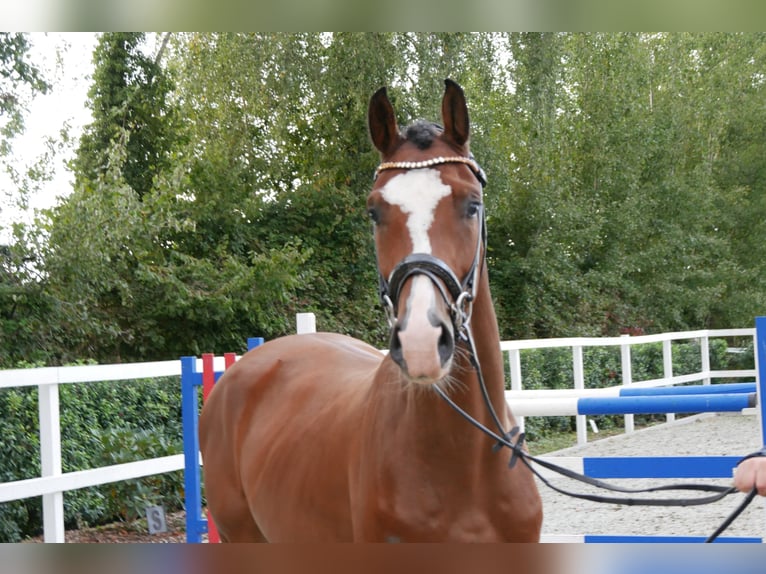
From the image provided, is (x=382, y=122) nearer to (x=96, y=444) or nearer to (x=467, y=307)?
(x=467, y=307)

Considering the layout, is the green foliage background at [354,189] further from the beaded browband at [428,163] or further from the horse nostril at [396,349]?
the horse nostril at [396,349]

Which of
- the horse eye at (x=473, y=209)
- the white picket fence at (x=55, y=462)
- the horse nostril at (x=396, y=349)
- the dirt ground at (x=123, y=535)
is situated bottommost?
the dirt ground at (x=123, y=535)

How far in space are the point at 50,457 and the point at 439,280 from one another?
2.91 m

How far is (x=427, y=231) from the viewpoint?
169cm

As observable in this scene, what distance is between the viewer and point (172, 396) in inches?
233

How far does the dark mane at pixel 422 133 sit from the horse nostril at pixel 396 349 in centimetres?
47

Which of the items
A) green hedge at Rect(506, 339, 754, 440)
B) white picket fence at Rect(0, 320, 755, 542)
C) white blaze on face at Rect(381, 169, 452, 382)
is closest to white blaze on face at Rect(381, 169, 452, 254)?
white blaze on face at Rect(381, 169, 452, 382)

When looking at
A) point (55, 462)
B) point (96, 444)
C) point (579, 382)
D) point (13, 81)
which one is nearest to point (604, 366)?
point (579, 382)

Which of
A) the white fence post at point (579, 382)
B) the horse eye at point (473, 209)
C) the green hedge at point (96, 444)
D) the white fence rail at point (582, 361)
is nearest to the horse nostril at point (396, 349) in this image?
the horse eye at point (473, 209)

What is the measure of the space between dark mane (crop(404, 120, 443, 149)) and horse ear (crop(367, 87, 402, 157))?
3 cm

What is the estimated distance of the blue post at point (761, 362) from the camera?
220 cm

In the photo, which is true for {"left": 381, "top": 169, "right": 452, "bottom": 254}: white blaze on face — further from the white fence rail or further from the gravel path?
the white fence rail

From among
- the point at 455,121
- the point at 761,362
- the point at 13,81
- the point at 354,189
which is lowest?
the point at 761,362

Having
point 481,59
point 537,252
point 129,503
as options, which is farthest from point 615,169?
point 129,503
